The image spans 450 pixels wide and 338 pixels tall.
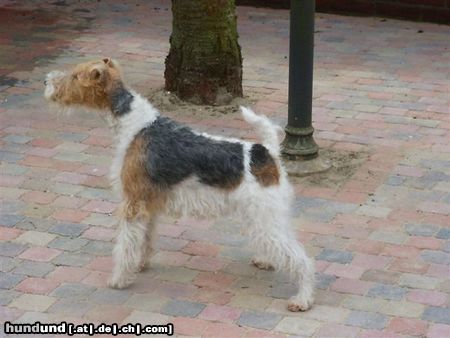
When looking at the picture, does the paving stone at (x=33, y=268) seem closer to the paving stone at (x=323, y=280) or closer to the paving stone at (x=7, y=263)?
the paving stone at (x=7, y=263)

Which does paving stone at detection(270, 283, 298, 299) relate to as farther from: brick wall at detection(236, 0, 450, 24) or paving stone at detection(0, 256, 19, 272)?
brick wall at detection(236, 0, 450, 24)

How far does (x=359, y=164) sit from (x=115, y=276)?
269 centimetres

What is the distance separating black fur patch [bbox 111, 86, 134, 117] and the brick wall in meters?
7.02

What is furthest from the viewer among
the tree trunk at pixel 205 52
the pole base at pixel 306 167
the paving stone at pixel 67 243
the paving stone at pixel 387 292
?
the tree trunk at pixel 205 52

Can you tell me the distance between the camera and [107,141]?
823 centimetres

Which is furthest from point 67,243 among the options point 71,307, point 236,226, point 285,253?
point 285,253

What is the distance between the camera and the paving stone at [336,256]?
6219 millimetres

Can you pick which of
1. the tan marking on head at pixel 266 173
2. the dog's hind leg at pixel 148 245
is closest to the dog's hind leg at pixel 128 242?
the dog's hind leg at pixel 148 245

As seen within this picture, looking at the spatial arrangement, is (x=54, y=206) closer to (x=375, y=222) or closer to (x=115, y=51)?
(x=375, y=222)

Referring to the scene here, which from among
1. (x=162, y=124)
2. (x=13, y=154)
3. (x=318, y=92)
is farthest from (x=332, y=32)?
(x=162, y=124)

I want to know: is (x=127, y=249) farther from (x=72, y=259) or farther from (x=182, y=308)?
(x=72, y=259)

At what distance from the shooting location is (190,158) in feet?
18.6

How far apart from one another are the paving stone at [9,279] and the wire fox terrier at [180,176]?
0.58 m

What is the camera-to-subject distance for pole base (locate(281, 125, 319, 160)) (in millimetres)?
7676
